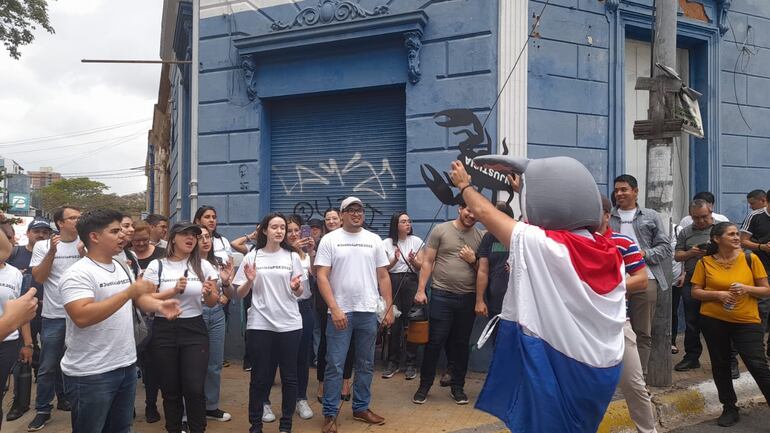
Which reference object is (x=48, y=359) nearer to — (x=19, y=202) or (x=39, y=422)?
(x=39, y=422)

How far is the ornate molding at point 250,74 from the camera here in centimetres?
899

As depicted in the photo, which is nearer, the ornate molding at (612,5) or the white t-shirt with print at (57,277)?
the white t-shirt with print at (57,277)

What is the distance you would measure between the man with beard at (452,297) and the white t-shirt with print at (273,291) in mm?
1541

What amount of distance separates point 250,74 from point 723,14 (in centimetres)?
Result: 689

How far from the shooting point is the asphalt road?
18.4 ft

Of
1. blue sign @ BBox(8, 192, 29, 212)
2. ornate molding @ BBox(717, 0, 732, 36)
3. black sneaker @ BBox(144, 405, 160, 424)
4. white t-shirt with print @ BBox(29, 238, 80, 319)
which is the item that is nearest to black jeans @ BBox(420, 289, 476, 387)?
black sneaker @ BBox(144, 405, 160, 424)

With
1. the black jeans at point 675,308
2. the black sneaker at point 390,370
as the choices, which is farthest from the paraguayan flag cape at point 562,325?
the black jeans at point 675,308

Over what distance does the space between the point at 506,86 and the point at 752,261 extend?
327cm

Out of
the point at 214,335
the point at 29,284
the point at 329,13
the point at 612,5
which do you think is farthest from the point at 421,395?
the point at 612,5

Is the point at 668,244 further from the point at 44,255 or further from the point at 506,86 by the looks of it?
the point at 44,255

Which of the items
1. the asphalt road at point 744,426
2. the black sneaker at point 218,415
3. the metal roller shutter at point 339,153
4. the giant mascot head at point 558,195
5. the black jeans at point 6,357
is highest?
the metal roller shutter at point 339,153

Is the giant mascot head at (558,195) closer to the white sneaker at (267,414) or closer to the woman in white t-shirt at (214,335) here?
the woman in white t-shirt at (214,335)

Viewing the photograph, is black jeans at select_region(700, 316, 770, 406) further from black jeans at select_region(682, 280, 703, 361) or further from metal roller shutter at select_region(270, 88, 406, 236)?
metal roller shutter at select_region(270, 88, 406, 236)

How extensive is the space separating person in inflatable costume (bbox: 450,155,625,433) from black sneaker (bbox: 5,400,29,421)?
211 inches
